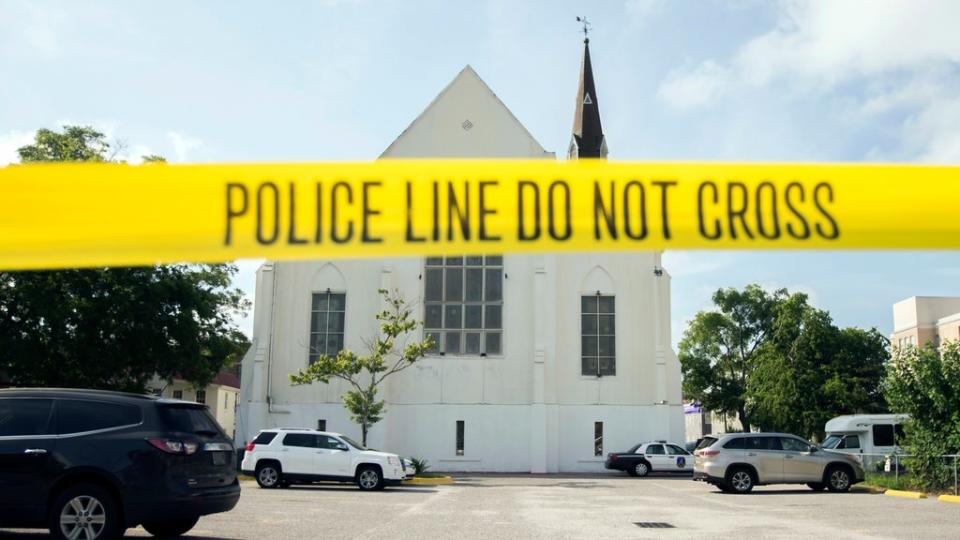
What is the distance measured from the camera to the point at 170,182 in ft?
15.7

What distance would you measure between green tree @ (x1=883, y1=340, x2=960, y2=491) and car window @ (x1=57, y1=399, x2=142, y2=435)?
18.8 metres

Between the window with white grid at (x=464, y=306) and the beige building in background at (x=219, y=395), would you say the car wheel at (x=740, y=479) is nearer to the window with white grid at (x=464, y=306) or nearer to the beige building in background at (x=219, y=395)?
the window with white grid at (x=464, y=306)

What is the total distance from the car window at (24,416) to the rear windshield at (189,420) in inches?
47.3

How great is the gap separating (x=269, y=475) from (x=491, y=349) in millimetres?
18090

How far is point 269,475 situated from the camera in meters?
22.5

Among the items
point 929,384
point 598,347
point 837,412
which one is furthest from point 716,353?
point 929,384

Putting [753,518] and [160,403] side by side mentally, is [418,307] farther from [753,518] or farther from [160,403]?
[160,403]

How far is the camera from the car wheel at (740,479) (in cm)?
2184

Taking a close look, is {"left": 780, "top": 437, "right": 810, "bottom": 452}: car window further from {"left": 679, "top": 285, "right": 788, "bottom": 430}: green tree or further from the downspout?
{"left": 679, "top": 285, "right": 788, "bottom": 430}: green tree

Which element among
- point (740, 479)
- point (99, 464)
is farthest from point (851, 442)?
point (99, 464)

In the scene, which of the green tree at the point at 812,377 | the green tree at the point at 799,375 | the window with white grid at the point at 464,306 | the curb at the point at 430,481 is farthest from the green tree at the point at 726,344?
the curb at the point at 430,481

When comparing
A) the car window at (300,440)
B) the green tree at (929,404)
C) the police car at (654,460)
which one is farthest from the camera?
the police car at (654,460)

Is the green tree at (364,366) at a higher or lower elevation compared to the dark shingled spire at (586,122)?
lower

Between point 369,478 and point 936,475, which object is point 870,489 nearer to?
point 936,475
